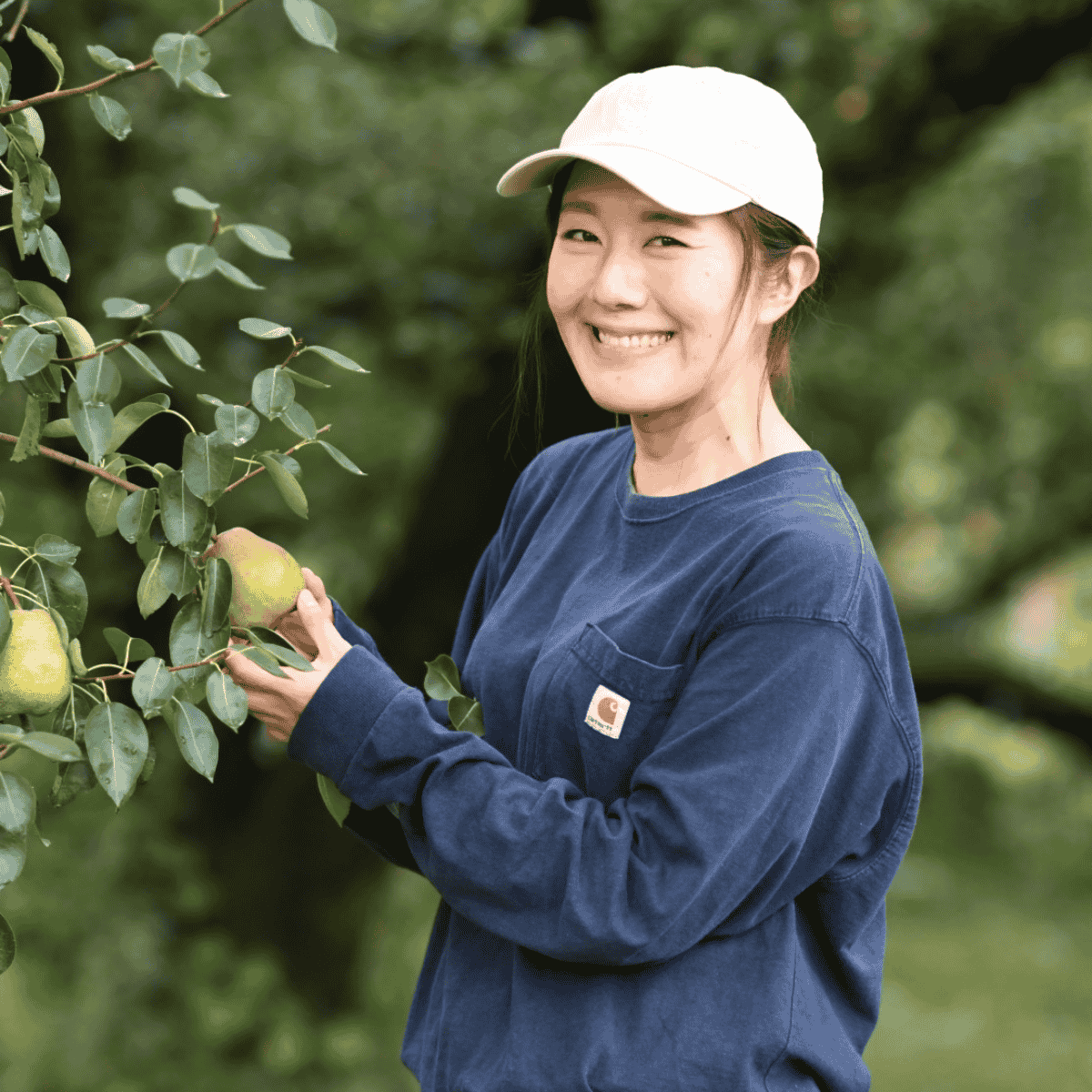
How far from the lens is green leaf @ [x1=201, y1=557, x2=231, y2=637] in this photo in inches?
55.9

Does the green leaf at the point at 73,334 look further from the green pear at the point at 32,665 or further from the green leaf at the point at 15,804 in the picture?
the green leaf at the point at 15,804

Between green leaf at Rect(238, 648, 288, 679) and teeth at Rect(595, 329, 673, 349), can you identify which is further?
teeth at Rect(595, 329, 673, 349)

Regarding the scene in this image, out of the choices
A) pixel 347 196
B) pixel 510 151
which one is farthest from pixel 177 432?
pixel 510 151

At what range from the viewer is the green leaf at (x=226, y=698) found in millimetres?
1360

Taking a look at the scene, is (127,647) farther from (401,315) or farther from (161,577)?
(401,315)

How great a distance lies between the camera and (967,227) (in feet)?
17.1

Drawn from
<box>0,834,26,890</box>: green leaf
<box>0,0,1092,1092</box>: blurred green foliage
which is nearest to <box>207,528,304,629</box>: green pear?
<box>0,834,26,890</box>: green leaf

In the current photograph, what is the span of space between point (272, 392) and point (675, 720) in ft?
1.66

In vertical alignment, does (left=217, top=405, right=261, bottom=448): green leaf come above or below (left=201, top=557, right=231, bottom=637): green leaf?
above

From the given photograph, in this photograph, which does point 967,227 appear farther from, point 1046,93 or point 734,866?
point 734,866

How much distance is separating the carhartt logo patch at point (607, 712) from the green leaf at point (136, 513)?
49 centimetres

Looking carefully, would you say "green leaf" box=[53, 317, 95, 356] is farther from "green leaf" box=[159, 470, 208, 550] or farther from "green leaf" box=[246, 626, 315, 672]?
"green leaf" box=[246, 626, 315, 672]

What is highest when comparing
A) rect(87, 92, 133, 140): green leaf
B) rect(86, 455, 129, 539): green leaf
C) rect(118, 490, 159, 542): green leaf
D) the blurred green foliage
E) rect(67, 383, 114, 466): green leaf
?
rect(87, 92, 133, 140): green leaf

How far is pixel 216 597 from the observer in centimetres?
142
